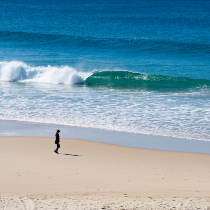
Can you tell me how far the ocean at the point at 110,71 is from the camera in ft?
76.6

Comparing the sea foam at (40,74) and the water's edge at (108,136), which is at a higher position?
the sea foam at (40,74)

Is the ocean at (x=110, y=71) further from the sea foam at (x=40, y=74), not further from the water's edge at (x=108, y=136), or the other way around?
the water's edge at (x=108, y=136)

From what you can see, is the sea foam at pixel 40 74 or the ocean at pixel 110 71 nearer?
the ocean at pixel 110 71

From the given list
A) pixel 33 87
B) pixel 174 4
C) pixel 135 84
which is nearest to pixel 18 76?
pixel 33 87

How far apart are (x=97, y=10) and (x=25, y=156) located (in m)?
54.9

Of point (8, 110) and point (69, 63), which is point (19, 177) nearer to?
point (8, 110)

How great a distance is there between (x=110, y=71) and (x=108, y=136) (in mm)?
14459

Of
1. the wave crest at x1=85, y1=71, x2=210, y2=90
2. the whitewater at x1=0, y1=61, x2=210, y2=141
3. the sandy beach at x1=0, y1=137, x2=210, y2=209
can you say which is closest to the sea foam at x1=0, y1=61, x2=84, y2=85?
the whitewater at x1=0, y1=61, x2=210, y2=141

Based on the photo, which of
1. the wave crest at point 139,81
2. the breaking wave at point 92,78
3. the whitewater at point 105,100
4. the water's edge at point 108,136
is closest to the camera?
the water's edge at point 108,136

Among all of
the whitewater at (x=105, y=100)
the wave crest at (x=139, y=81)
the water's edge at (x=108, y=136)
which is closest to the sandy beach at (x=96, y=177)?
the water's edge at (x=108, y=136)

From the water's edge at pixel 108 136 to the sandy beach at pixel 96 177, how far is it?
0.66m

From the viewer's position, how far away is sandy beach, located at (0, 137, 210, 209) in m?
13.5

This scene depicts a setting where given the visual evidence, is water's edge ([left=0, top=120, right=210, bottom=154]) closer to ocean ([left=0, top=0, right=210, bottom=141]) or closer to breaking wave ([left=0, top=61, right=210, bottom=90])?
ocean ([left=0, top=0, right=210, bottom=141])

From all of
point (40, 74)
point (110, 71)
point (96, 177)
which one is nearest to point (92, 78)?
point (110, 71)
